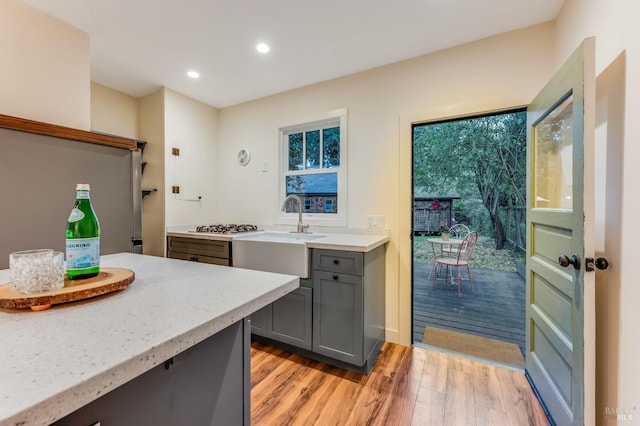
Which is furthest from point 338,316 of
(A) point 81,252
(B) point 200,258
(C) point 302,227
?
(A) point 81,252

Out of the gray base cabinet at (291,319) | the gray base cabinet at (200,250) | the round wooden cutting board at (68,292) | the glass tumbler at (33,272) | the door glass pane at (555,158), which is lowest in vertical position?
the gray base cabinet at (291,319)

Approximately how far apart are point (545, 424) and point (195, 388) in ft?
6.07

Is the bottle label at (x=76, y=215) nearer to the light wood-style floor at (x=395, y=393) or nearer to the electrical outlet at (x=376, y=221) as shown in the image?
the light wood-style floor at (x=395, y=393)

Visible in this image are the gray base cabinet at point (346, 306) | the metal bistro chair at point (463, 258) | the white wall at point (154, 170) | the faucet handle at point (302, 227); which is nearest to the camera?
the gray base cabinet at point (346, 306)

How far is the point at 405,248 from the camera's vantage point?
7.37 feet

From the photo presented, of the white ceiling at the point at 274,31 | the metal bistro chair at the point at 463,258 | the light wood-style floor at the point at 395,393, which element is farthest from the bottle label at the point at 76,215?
the metal bistro chair at the point at 463,258

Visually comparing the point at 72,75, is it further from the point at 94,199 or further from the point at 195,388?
the point at 195,388

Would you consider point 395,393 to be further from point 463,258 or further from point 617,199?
point 463,258

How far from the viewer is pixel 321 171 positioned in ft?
9.12

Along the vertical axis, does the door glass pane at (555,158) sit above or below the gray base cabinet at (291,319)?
above

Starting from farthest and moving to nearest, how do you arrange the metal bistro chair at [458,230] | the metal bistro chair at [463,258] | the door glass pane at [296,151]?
1. the metal bistro chair at [458,230]
2. the metal bistro chair at [463,258]
3. the door glass pane at [296,151]

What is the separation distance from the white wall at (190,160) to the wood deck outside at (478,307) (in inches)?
105

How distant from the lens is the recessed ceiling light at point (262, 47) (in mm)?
2091

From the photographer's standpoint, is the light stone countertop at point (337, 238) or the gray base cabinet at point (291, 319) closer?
the light stone countertop at point (337, 238)
